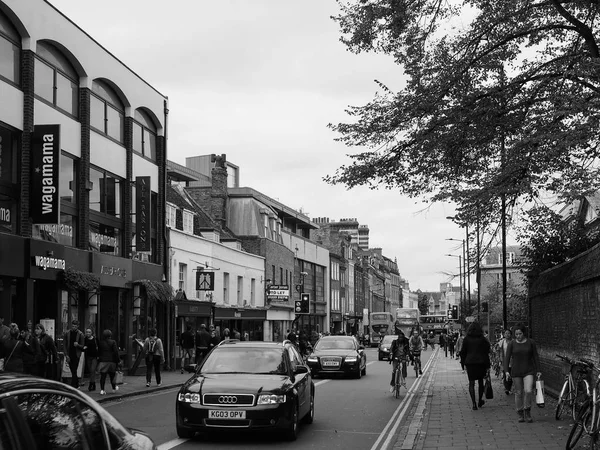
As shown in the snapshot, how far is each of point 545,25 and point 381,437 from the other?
9704 millimetres

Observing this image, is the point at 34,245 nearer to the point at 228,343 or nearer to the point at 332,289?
the point at 228,343

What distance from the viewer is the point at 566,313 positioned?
664 inches

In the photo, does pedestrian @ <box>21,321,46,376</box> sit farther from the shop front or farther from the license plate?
the shop front

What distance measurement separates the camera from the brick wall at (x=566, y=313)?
13938mm

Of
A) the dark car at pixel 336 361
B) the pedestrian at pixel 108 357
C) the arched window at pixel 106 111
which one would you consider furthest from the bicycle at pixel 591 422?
the arched window at pixel 106 111

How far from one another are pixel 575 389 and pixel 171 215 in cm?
2697

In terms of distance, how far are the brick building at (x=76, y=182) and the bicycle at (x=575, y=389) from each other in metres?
13.8

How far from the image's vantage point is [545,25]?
17422 mm

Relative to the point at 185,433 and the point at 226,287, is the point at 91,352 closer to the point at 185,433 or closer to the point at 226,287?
the point at 185,433

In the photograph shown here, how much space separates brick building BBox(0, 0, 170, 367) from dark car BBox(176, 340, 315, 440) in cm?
1032

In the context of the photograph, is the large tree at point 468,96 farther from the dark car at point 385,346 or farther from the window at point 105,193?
the dark car at point 385,346

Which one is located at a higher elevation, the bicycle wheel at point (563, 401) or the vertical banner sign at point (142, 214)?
the vertical banner sign at point (142, 214)

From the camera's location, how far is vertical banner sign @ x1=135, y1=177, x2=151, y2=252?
29.9m

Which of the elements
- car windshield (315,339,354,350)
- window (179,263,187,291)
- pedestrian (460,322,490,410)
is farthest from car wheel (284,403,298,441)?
window (179,263,187,291)
